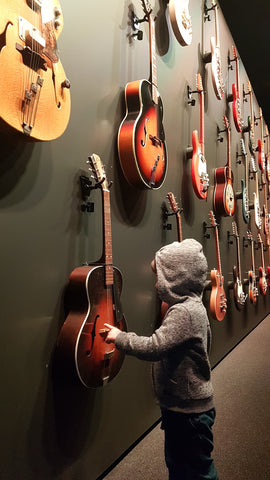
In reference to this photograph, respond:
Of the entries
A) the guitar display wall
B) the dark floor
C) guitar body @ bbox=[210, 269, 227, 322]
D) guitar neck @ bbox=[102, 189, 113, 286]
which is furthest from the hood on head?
guitar body @ bbox=[210, 269, 227, 322]

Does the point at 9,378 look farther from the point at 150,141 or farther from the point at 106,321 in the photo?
the point at 150,141

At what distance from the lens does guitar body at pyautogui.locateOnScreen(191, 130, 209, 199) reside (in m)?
2.76

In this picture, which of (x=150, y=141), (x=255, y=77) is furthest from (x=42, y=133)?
(x=255, y=77)

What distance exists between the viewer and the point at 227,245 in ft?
13.3

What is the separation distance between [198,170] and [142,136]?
1.00 metres

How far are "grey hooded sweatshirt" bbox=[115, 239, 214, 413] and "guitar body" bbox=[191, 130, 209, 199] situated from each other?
4.55ft

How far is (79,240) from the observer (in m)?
1.59

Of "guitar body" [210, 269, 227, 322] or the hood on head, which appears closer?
the hood on head

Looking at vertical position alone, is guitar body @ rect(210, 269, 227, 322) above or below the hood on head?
below

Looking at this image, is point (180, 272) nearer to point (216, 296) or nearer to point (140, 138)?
point (140, 138)

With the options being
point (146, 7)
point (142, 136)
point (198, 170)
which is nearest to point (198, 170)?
point (198, 170)

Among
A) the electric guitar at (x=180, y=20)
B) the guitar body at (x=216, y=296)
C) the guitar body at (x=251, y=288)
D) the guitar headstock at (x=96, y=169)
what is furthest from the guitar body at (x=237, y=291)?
the guitar headstock at (x=96, y=169)

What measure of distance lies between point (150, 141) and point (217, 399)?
1.99 metres

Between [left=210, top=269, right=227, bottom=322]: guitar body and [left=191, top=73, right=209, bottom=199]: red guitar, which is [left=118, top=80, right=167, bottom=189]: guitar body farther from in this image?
[left=210, top=269, right=227, bottom=322]: guitar body
